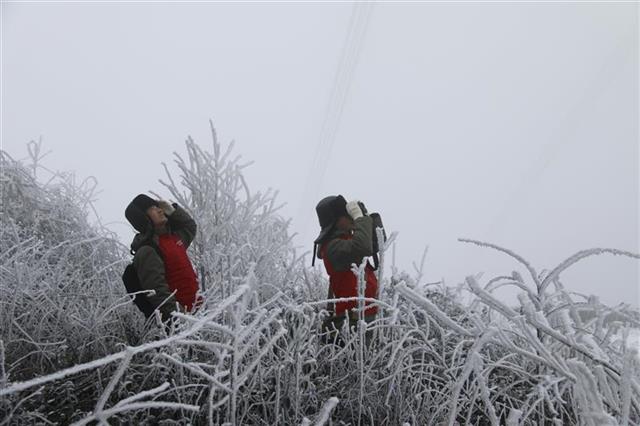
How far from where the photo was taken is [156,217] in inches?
123

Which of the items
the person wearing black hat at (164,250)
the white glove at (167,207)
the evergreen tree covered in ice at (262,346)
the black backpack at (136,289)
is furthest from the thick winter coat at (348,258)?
the black backpack at (136,289)

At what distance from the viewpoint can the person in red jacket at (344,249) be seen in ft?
10.0

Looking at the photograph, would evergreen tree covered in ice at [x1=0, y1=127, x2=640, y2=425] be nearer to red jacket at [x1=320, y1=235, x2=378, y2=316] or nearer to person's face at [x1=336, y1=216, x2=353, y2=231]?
red jacket at [x1=320, y1=235, x2=378, y2=316]

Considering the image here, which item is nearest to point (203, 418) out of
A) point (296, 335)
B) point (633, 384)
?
point (296, 335)

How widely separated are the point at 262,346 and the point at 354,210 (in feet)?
3.86

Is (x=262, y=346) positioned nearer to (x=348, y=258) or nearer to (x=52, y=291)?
(x=348, y=258)

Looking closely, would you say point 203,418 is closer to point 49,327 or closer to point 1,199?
point 49,327

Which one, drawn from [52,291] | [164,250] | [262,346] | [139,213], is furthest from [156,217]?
[262,346]

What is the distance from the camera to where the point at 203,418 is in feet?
6.72

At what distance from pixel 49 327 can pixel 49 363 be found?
0.32 m

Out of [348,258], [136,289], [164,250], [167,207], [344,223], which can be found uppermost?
[344,223]

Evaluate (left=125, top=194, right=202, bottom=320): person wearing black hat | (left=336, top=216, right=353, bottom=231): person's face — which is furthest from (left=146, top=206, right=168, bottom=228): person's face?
(left=336, top=216, right=353, bottom=231): person's face

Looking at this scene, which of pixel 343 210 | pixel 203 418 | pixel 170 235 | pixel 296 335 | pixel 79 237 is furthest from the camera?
pixel 79 237

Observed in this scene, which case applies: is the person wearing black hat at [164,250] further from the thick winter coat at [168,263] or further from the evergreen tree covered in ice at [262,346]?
the evergreen tree covered in ice at [262,346]
